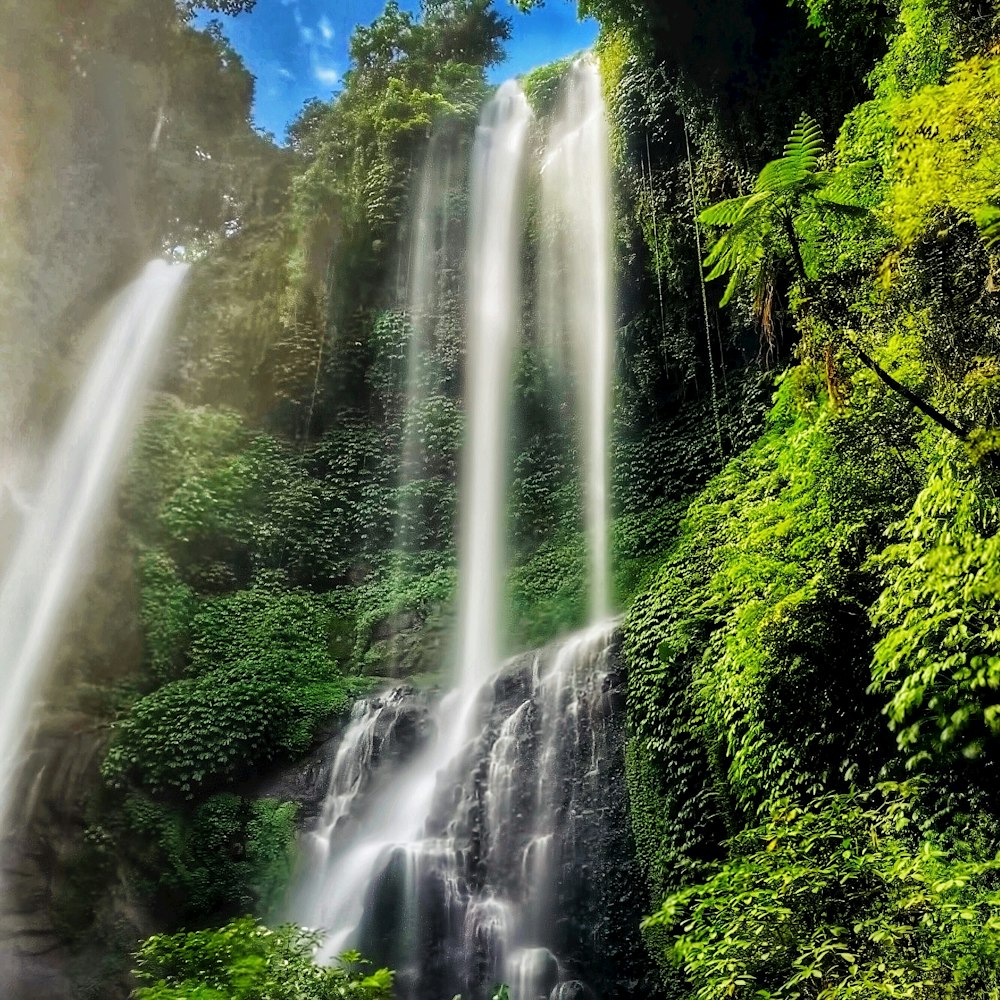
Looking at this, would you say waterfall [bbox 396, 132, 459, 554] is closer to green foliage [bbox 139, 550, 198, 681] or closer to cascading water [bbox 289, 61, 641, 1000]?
cascading water [bbox 289, 61, 641, 1000]

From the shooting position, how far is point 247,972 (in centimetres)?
372

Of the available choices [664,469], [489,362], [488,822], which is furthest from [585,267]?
[488,822]

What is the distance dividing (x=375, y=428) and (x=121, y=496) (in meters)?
4.78

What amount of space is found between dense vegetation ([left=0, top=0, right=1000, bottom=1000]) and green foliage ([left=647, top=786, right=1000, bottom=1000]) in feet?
0.06

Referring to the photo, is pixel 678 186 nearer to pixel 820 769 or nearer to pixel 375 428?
pixel 375 428

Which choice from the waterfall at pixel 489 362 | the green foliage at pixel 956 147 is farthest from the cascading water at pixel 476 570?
the green foliage at pixel 956 147

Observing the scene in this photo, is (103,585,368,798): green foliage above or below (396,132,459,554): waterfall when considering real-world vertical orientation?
below

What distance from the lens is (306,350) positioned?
51.3 ft

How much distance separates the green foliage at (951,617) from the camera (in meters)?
3.20

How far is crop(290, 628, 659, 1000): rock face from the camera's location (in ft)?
21.2

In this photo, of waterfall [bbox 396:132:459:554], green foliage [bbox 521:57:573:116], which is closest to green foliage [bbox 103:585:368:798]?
waterfall [bbox 396:132:459:554]

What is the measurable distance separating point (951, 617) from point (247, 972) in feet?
12.6

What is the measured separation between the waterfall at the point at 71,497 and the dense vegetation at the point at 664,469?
74 cm

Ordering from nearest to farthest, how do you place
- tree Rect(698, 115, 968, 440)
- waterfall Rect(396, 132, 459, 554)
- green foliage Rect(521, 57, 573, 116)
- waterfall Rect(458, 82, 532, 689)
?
tree Rect(698, 115, 968, 440), waterfall Rect(458, 82, 532, 689), waterfall Rect(396, 132, 459, 554), green foliage Rect(521, 57, 573, 116)
